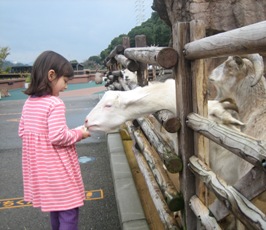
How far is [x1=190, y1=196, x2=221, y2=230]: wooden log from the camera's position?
6.86 feet

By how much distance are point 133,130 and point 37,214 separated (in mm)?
1755

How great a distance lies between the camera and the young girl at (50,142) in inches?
100

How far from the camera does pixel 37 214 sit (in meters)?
4.11

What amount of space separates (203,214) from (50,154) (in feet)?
4.02

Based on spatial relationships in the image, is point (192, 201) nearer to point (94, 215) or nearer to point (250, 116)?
point (250, 116)

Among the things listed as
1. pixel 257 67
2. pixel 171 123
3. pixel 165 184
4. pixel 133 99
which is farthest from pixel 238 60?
pixel 165 184

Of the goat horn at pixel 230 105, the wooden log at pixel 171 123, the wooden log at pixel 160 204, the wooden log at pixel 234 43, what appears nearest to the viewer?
the wooden log at pixel 234 43

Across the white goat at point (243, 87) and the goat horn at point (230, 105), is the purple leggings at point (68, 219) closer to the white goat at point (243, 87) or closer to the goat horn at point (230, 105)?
the goat horn at point (230, 105)

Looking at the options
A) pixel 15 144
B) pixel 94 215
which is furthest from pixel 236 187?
pixel 15 144

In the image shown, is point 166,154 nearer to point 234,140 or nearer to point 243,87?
point 234,140

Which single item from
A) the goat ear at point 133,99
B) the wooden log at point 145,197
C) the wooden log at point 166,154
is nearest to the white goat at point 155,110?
the goat ear at point 133,99

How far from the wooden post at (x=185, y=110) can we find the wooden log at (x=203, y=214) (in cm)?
10

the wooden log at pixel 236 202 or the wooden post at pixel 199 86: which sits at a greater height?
the wooden post at pixel 199 86

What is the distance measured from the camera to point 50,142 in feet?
8.41
